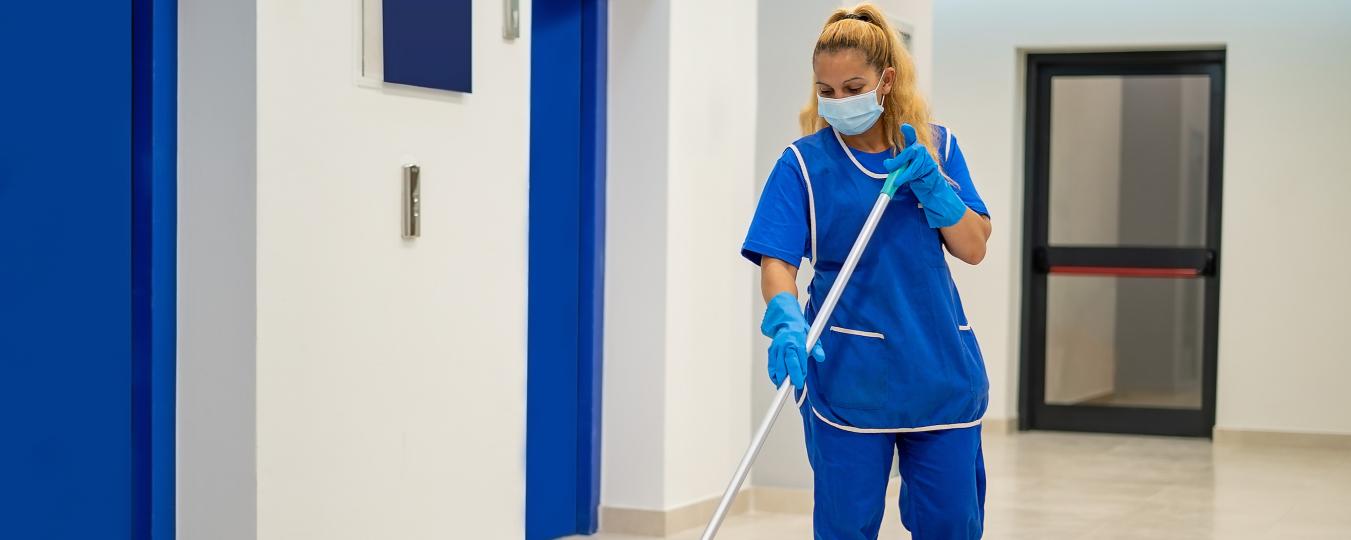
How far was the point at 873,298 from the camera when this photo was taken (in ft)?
8.53

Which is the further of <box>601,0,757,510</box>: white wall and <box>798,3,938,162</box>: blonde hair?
<box>601,0,757,510</box>: white wall

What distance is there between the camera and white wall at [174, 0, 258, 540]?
284 centimetres

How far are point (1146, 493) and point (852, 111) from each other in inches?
154

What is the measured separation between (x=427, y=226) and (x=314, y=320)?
423mm

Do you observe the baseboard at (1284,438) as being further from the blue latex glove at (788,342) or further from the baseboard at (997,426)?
the blue latex glove at (788,342)

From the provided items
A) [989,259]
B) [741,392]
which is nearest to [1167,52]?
[989,259]

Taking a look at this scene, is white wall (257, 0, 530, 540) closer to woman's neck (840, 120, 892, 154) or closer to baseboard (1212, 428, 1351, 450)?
woman's neck (840, 120, 892, 154)

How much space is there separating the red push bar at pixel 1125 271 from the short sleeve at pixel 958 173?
5536 millimetres

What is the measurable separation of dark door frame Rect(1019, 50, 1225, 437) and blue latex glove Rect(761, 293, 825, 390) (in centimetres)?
579

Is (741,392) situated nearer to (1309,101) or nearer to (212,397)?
(212,397)

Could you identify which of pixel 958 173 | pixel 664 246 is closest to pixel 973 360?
pixel 958 173

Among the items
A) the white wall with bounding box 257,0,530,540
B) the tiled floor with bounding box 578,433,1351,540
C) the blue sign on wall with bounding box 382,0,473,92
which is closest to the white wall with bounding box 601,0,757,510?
the tiled floor with bounding box 578,433,1351,540

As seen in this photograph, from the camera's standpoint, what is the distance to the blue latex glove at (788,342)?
8.02 feet
